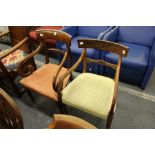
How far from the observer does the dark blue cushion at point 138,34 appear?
1930 mm

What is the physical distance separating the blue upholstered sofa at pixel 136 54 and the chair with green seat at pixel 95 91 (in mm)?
453

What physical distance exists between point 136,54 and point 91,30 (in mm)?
735

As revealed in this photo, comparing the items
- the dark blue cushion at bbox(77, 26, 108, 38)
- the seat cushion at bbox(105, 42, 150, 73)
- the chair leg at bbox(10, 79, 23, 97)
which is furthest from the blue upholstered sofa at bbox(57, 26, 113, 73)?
the chair leg at bbox(10, 79, 23, 97)

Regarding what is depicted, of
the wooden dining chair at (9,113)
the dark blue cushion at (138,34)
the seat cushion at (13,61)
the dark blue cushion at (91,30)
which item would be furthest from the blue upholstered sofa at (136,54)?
the wooden dining chair at (9,113)

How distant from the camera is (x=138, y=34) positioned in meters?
1.98

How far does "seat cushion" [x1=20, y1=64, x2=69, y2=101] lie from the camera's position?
1353mm

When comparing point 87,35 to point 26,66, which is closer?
point 26,66

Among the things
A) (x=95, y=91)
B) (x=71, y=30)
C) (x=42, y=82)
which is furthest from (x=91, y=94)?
(x=71, y=30)

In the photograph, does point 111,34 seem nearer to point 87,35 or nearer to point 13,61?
point 87,35

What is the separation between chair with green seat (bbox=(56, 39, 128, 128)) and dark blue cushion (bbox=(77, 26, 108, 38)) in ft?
2.80

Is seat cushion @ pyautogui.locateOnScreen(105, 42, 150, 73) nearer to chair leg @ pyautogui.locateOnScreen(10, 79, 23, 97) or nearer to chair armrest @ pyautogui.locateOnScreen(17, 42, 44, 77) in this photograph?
chair armrest @ pyautogui.locateOnScreen(17, 42, 44, 77)

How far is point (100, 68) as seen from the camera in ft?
6.43

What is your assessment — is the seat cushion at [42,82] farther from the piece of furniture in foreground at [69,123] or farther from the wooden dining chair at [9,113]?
the piece of furniture in foreground at [69,123]

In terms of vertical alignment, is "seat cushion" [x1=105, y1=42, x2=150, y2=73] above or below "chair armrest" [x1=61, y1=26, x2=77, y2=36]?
below
